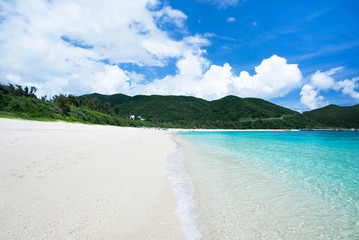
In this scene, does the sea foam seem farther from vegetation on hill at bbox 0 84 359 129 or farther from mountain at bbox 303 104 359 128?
mountain at bbox 303 104 359 128

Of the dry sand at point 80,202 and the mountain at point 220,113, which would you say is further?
the mountain at point 220,113

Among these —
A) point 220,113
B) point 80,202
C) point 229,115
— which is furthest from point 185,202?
point 220,113

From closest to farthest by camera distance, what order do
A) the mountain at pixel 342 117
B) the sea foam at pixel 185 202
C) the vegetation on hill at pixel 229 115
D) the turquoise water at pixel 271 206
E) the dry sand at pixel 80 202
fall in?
the dry sand at pixel 80 202
the sea foam at pixel 185 202
the turquoise water at pixel 271 206
the vegetation on hill at pixel 229 115
the mountain at pixel 342 117

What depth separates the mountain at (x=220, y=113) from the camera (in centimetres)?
14662

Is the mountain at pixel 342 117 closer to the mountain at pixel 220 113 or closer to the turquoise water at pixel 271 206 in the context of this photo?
the mountain at pixel 220 113

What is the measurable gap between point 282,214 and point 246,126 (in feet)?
508

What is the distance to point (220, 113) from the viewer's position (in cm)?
17325

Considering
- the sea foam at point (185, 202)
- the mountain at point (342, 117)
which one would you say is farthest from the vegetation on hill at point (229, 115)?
the sea foam at point (185, 202)

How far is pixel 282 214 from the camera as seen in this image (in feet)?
15.2

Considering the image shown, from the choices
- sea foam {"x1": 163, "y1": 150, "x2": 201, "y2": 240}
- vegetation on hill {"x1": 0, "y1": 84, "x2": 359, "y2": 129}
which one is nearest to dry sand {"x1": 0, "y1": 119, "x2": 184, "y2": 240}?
sea foam {"x1": 163, "y1": 150, "x2": 201, "y2": 240}

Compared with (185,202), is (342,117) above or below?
above

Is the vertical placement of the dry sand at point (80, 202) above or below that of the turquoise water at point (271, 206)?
above

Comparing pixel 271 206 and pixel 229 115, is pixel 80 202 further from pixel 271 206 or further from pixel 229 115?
pixel 229 115

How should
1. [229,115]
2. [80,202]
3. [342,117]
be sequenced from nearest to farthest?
1. [80,202]
2. [229,115]
3. [342,117]
